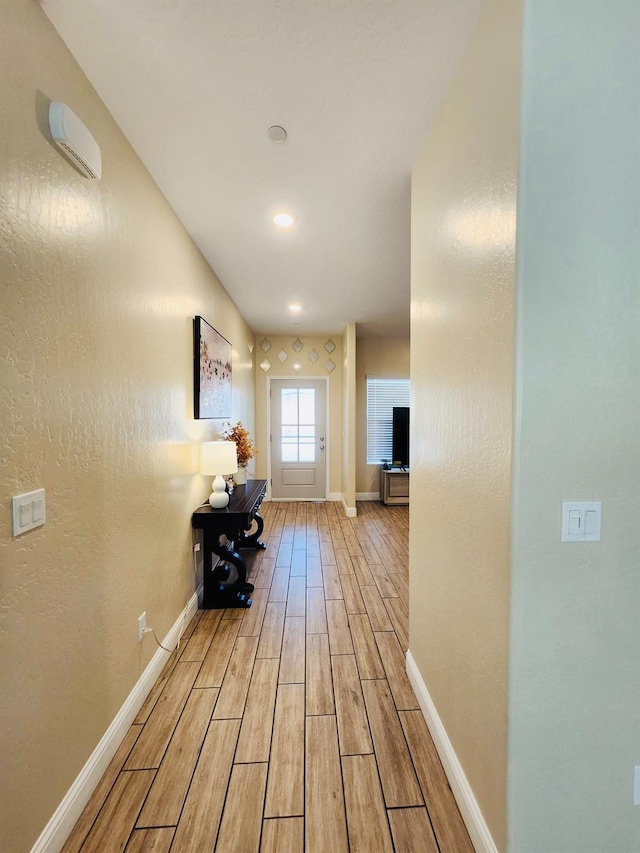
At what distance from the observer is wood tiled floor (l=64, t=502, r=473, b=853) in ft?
3.78

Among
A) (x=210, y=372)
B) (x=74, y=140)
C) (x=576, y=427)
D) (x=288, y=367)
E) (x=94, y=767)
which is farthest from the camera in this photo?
(x=288, y=367)

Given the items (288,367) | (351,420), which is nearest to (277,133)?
(351,420)

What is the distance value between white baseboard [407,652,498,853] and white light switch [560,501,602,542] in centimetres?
95

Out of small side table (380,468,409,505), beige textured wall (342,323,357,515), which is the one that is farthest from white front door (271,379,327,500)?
small side table (380,468,409,505)

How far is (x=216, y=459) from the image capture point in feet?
8.55

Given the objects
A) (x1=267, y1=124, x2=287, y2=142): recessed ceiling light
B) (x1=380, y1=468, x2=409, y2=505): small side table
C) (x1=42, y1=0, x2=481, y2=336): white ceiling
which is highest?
(x1=42, y1=0, x2=481, y2=336): white ceiling

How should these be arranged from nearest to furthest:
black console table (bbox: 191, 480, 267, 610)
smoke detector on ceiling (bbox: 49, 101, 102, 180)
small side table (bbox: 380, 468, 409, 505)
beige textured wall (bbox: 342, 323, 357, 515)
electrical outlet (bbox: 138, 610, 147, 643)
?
smoke detector on ceiling (bbox: 49, 101, 102, 180) < electrical outlet (bbox: 138, 610, 147, 643) < black console table (bbox: 191, 480, 267, 610) < beige textured wall (bbox: 342, 323, 357, 515) < small side table (bbox: 380, 468, 409, 505)

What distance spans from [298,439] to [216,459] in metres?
3.15

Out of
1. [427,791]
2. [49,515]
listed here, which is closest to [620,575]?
[427,791]

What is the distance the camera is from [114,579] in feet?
4.92

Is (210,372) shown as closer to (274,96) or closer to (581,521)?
(274,96)

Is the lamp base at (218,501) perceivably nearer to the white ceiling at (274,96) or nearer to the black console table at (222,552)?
the black console table at (222,552)

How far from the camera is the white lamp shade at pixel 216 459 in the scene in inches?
102

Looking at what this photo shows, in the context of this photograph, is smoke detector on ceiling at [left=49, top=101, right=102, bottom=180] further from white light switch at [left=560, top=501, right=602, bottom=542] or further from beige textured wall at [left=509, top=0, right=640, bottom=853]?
white light switch at [left=560, top=501, right=602, bottom=542]
